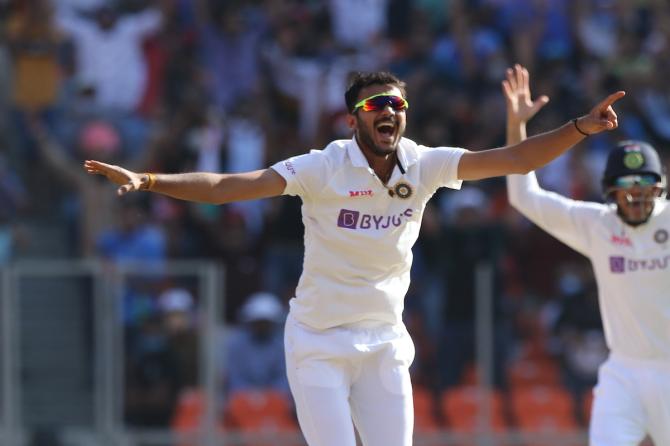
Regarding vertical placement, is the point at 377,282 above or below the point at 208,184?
below

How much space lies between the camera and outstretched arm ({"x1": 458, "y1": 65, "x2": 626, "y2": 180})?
7.12 meters

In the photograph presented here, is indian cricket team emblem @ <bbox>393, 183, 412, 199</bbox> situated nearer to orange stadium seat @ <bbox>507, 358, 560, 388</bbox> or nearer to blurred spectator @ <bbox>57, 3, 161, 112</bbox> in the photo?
orange stadium seat @ <bbox>507, 358, 560, 388</bbox>

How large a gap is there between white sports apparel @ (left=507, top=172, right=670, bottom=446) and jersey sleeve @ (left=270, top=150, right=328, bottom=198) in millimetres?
2254

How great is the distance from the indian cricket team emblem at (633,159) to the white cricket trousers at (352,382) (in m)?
2.00

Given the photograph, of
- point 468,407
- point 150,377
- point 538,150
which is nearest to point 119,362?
point 150,377

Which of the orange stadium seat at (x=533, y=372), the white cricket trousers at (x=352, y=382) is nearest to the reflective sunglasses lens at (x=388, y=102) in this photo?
the white cricket trousers at (x=352, y=382)

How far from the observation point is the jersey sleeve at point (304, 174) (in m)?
7.30

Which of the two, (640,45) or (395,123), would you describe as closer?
(395,123)

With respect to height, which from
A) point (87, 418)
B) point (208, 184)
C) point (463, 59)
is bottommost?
point (87, 418)

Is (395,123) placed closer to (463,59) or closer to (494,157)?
(494,157)

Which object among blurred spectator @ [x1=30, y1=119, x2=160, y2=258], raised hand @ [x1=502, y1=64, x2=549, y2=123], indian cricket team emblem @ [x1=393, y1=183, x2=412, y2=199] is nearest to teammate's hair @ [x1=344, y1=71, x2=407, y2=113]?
indian cricket team emblem @ [x1=393, y1=183, x2=412, y2=199]

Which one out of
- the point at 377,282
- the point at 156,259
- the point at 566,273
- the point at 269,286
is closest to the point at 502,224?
the point at 566,273

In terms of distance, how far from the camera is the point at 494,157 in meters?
7.32

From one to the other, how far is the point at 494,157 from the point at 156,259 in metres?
6.72
